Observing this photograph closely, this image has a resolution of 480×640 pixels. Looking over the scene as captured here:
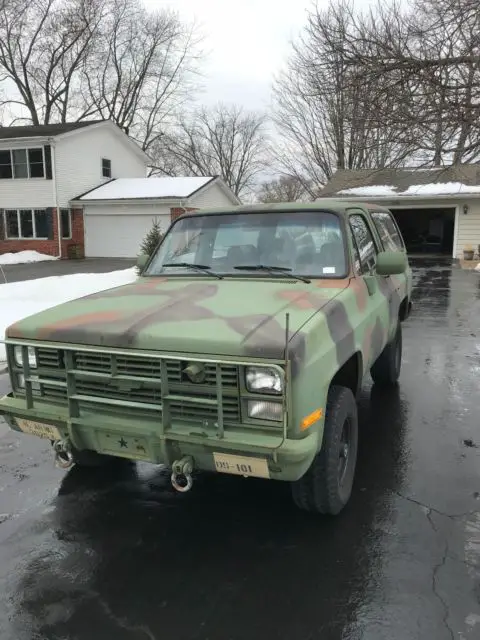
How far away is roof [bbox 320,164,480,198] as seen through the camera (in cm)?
2250

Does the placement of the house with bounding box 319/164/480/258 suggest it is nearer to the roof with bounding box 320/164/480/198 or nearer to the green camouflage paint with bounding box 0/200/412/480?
the roof with bounding box 320/164/480/198

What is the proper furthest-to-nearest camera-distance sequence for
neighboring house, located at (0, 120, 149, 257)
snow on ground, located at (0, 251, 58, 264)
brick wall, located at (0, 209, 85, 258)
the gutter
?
brick wall, located at (0, 209, 85, 258) < neighboring house, located at (0, 120, 149, 257) < snow on ground, located at (0, 251, 58, 264) < the gutter

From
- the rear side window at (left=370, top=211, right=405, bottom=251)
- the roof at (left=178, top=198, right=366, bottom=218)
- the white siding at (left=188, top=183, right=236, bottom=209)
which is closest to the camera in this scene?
the roof at (left=178, top=198, right=366, bottom=218)

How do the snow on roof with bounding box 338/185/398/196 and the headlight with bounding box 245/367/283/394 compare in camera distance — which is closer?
the headlight with bounding box 245/367/283/394

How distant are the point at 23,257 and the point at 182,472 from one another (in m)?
23.9

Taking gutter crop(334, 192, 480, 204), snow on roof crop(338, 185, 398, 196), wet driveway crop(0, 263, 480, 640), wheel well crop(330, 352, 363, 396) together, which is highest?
snow on roof crop(338, 185, 398, 196)

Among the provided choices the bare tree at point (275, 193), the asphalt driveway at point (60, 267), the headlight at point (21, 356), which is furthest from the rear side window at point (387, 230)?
the bare tree at point (275, 193)

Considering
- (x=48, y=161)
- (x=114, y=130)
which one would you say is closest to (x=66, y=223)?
(x=48, y=161)

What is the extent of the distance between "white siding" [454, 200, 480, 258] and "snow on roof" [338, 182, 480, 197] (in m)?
0.80

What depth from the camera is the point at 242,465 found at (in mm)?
2758

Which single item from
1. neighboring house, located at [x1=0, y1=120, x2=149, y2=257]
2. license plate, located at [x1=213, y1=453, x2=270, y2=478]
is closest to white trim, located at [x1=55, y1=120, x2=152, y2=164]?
neighboring house, located at [x1=0, y1=120, x2=149, y2=257]

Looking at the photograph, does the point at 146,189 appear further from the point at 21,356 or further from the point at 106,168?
the point at 21,356

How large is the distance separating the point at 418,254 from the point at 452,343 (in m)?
19.3

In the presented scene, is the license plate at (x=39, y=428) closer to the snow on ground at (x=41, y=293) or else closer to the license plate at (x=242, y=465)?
the license plate at (x=242, y=465)
